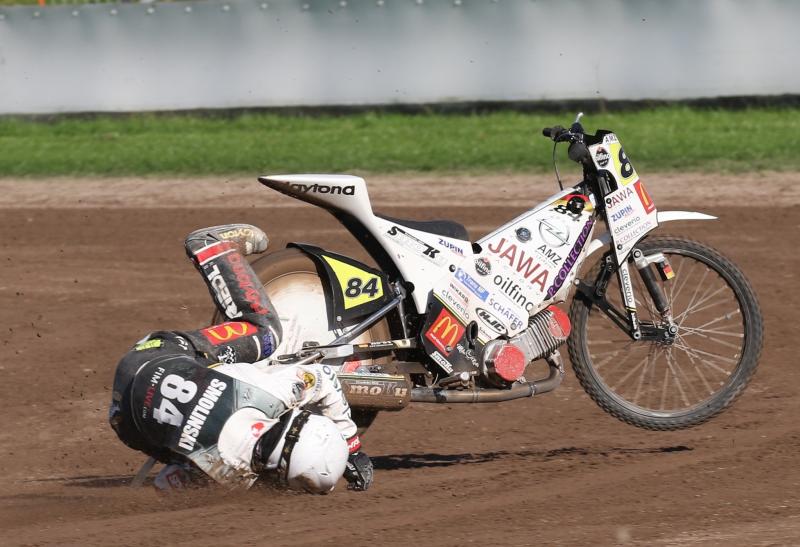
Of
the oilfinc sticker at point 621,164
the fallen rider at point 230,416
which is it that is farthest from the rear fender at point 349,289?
the oilfinc sticker at point 621,164

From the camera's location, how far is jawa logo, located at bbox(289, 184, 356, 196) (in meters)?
6.46

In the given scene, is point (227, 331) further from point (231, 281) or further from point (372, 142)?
point (372, 142)

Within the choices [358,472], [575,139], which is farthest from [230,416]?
[575,139]

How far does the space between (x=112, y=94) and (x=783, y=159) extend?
8.33 meters

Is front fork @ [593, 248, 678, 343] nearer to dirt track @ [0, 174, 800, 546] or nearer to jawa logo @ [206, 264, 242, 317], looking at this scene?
dirt track @ [0, 174, 800, 546]

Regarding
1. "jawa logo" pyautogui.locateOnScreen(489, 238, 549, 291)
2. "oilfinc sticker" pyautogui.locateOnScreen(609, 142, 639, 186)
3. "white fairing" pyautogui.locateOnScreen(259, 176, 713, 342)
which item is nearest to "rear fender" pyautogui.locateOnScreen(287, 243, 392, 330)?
"white fairing" pyautogui.locateOnScreen(259, 176, 713, 342)

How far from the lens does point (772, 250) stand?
35.8 ft

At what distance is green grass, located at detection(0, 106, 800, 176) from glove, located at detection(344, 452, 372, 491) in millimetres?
8640

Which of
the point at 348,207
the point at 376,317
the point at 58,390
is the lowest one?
the point at 58,390

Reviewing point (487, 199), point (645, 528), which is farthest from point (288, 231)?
point (645, 528)

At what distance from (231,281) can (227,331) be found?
278 millimetres

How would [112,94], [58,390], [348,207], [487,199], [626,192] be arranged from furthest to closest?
[112,94], [487,199], [58,390], [626,192], [348,207]

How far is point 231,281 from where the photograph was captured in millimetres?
6121

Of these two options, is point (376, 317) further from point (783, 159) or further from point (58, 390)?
point (783, 159)
